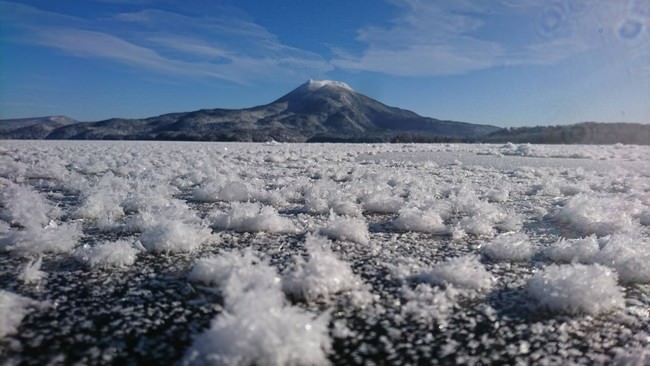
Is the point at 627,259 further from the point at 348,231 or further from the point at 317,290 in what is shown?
the point at 317,290

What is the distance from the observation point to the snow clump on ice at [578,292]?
382 cm

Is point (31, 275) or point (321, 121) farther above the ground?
point (321, 121)

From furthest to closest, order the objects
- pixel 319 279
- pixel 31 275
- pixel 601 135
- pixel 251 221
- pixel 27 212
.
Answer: pixel 601 135 → pixel 27 212 → pixel 251 221 → pixel 31 275 → pixel 319 279

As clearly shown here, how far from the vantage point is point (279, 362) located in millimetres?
2766

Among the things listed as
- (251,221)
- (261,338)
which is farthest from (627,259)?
(251,221)

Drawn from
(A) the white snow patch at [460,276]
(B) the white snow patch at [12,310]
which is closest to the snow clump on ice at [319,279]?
(A) the white snow patch at [460,276]

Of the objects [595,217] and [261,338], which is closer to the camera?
[261,338]

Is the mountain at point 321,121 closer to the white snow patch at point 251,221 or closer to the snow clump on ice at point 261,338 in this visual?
the white snow patch at point 251,221

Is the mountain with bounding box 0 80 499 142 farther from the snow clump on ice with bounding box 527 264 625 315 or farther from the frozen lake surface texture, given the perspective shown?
the snow clump on ice with bounding box 527 264 625 315

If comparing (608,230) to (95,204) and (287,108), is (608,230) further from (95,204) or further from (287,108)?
(287,108)

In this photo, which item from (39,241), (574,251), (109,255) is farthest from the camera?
(574,251)

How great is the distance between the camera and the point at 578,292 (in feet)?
12.7

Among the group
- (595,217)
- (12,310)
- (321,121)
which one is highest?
(321,121)

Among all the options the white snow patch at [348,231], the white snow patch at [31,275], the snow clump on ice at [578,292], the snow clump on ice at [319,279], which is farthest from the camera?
the white snow patch at [348,231]
